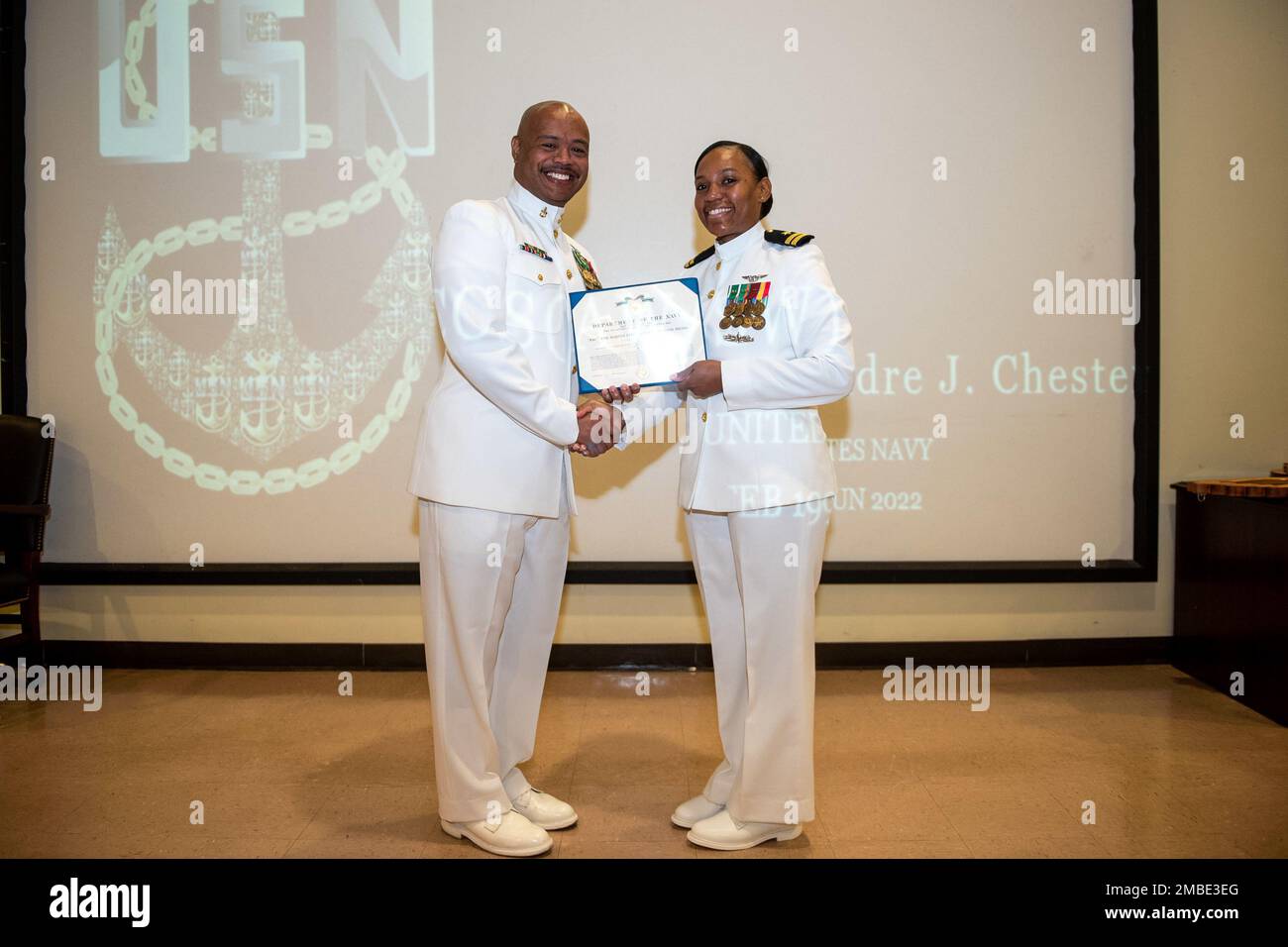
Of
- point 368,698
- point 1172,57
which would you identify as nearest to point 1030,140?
point 1172,57

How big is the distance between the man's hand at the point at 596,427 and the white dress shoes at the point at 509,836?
3.02 feet

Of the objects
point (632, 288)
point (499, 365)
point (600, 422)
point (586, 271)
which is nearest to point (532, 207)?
point (586, 271)

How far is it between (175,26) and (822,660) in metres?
3.73

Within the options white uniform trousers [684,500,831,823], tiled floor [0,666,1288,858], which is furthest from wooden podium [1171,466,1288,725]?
white uniform trousers [684,500,831,823]

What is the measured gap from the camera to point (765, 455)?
2131mm

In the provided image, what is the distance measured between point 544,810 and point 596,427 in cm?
101

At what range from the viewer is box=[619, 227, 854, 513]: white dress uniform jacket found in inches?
82.5

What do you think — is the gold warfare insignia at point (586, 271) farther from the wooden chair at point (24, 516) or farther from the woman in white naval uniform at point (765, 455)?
the wooden chair at point (24, 516)

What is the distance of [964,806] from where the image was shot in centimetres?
245

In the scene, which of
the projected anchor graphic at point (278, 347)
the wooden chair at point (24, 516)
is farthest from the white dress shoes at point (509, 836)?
the wooden chair at point (24, 516)

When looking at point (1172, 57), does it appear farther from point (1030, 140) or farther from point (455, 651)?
point (455, 651)

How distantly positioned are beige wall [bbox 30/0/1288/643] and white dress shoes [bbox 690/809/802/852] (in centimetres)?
156

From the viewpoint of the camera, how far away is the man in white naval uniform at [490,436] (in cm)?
210
